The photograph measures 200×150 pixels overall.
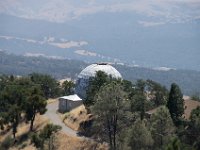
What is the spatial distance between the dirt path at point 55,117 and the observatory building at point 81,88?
2.05 metres

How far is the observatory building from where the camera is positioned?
103375 mm

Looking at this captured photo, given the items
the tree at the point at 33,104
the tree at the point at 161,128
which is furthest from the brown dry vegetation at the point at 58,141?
the tree at the point at 161,128

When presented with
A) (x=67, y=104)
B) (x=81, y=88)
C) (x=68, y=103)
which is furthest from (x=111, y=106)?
(x=81, y=88)

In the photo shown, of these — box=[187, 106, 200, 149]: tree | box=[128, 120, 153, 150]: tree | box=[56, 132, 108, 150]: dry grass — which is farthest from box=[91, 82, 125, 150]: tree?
box=[187, 106, 200, 149]: tree

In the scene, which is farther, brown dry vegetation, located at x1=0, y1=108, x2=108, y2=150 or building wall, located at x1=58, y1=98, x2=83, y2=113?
building wall, located at x1=58, y1=98, x2=83, y2=113

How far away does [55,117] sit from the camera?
97188 mm

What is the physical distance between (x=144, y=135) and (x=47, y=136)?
16.5m

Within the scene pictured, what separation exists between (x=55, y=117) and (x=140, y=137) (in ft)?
129

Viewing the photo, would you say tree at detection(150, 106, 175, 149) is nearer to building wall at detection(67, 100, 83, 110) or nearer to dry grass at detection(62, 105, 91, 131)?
dry grass at detection(62, 105, 91, 131)

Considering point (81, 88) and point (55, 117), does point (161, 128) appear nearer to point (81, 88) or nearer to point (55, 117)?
point (55, 117)

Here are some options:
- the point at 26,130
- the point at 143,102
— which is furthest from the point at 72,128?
the point at 143,102

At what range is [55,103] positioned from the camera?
11306 cm

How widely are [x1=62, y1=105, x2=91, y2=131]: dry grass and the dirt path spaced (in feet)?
3.04

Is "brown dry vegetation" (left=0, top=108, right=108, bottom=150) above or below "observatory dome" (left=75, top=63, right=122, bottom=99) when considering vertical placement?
below
